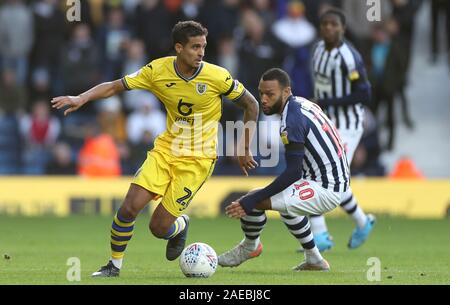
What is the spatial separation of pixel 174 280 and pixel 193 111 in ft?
5.36

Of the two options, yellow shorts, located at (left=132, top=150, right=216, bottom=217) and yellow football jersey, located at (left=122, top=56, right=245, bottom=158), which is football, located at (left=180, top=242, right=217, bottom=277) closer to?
yellow shorts, located at (left=132, top=150, right=216, bottom=217)

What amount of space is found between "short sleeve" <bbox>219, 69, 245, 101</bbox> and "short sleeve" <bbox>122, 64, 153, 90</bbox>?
2.08ft

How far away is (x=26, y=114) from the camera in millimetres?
→ 21719

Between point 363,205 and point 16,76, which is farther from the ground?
point 16,76

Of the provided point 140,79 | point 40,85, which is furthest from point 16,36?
point 140,79

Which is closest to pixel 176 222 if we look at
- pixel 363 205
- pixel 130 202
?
pixel 130 202

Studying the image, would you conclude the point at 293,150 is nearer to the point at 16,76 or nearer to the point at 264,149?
the point at 264,149

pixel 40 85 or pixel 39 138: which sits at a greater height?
pixel 40 85

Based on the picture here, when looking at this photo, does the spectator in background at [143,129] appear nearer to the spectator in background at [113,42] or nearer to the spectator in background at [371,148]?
the spectator in background at [113,42]

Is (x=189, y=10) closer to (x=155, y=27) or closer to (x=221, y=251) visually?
(x=155, y=27)

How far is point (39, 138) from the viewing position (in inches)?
827

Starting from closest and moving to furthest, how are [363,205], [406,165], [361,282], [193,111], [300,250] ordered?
1. [361,282]
2. [193,111]
3. [300,250]
4. [363,205]
5. [406,165]

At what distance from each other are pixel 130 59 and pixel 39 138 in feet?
6.87

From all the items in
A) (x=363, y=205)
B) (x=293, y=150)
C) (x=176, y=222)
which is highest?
(x=293, y=150)
